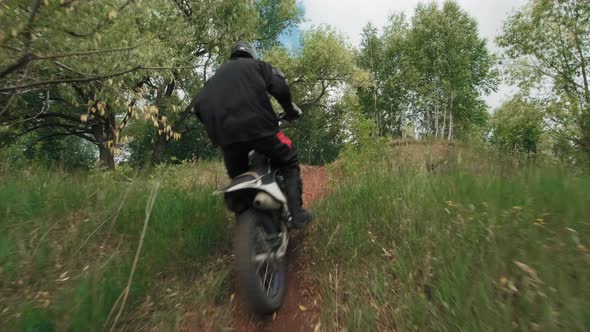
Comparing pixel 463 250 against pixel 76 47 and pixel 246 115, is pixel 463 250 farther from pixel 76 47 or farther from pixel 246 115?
pixel 76 47

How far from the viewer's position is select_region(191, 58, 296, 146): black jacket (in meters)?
2.49

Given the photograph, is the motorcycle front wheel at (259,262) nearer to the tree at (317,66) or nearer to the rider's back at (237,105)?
A: the rider's back at (237,105)

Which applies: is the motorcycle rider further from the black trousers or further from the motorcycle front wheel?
the motorcycle front wheel

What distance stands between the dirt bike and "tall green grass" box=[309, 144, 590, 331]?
41 cm

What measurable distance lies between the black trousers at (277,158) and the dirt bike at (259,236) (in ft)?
0.48

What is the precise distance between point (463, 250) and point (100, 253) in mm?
2677

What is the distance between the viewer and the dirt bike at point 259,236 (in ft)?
7.05

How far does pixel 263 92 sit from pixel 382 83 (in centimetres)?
3633

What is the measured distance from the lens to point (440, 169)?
11.1 feet

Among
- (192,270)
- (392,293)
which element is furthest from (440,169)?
(192,270)

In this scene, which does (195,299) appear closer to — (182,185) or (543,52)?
(182,185)

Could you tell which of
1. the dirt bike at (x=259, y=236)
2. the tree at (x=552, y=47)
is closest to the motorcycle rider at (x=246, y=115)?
the dirt bike at (x=259, y=236)

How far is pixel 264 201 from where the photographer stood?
2.45 m

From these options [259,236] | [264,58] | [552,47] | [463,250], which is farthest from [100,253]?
[552,47]
